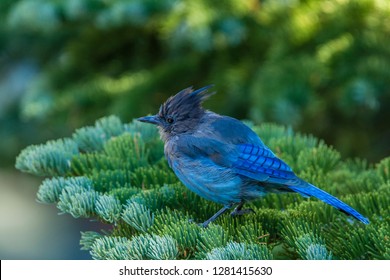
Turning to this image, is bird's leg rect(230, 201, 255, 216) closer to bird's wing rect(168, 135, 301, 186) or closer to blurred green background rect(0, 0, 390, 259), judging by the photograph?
bird's wing rect(168, 135, 301, 186)

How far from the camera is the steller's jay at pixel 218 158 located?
185 cm

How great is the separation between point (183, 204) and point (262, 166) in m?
0.27

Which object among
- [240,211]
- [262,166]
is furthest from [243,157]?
[240,211]

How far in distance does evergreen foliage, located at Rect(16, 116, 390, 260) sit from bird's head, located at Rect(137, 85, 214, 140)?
88 millimetres

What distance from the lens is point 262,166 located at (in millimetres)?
1874

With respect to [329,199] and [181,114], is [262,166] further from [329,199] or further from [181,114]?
[181,114]

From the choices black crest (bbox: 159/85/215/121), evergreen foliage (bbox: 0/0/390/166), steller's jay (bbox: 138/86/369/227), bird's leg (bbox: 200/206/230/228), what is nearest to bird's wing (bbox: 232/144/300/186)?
steller's jay (bbox: 138/86/369/227)

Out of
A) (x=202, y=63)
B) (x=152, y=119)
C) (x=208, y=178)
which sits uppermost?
(x=202, y=63)

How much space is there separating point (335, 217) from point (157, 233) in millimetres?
528

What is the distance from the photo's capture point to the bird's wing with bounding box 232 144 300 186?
5.98 ft

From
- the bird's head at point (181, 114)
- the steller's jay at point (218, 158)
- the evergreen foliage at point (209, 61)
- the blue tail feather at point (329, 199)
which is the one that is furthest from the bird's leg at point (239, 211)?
the evergreen foliage at point (209, 61)

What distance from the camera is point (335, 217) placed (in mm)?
1760

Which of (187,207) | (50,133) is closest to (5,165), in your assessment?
(50,133)

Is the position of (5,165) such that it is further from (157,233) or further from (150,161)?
(157,233)
